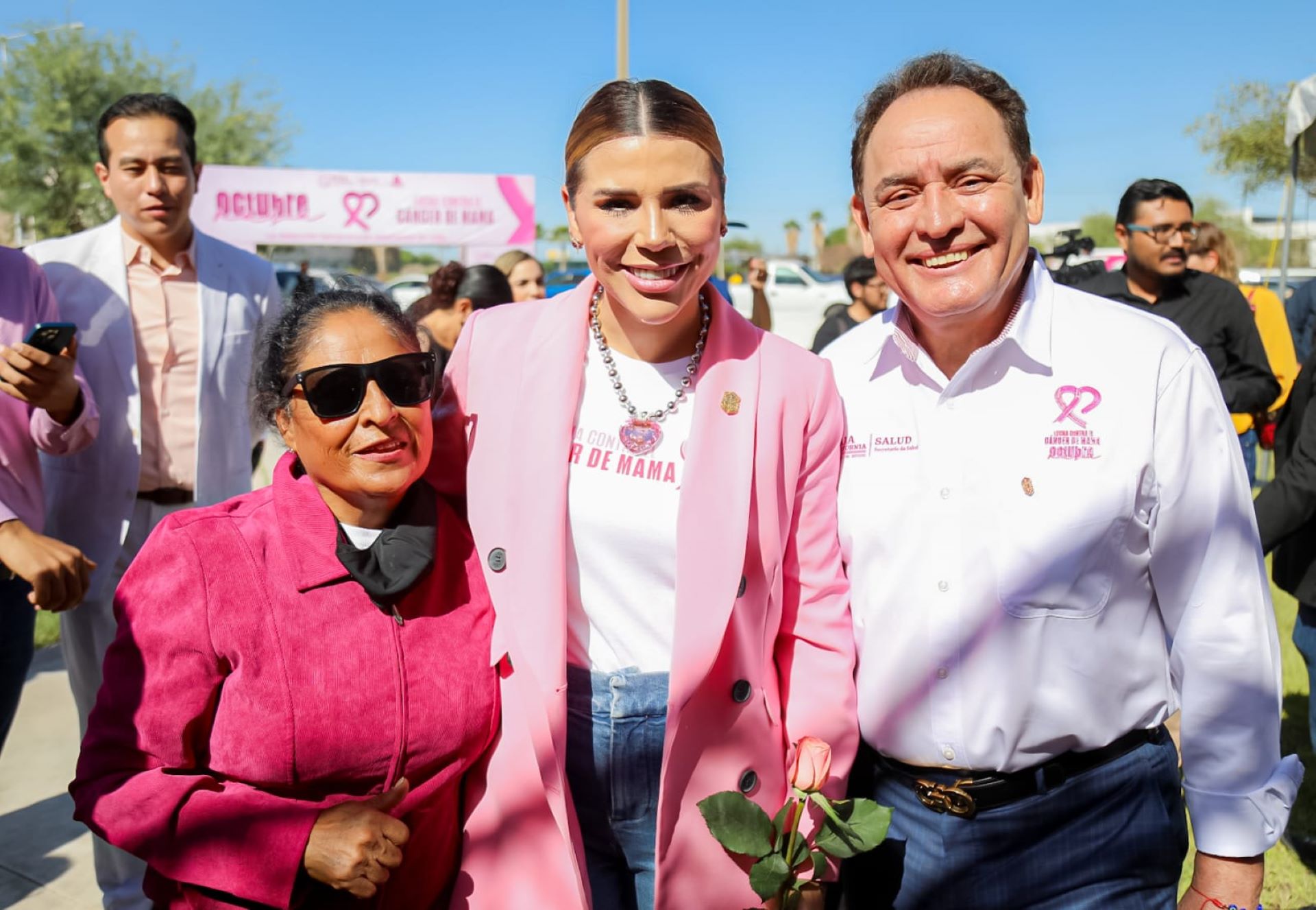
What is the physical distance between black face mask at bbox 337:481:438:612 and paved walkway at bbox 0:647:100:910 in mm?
2279

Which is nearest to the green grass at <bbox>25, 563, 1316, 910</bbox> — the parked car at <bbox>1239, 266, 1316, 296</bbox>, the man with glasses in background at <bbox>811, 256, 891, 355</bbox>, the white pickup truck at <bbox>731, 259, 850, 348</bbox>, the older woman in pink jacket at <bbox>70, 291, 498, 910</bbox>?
the older woman in pink jacket at <bbox>70, 291, 498, 910</bbox>

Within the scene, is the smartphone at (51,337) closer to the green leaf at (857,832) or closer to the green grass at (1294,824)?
the green leaf at (857,832)

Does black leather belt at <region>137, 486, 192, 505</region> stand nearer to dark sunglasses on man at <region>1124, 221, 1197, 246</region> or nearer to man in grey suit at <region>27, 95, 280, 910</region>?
man in grey suit at <region>27, 95, 280, 910</region>

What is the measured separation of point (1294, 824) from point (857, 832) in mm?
3192

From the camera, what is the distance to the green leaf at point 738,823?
1693 mm

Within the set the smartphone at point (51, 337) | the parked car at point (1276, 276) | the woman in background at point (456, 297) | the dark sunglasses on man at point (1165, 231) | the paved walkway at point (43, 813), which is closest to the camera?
the smartphone at point (51, 337)

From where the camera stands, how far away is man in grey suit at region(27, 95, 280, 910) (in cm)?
314

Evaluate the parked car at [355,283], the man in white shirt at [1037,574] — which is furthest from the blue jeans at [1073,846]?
the parked car at [355,283]

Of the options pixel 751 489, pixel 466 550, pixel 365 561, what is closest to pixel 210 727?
pixel 365 561

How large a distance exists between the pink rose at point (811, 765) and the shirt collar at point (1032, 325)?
2.48 ft

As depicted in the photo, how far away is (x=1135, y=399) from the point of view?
5.82 feet

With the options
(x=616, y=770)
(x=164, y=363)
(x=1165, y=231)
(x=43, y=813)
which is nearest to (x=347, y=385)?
(x=616, y=770)

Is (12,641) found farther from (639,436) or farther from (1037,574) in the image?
(1037,574)

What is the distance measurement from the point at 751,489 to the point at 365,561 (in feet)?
2.38
